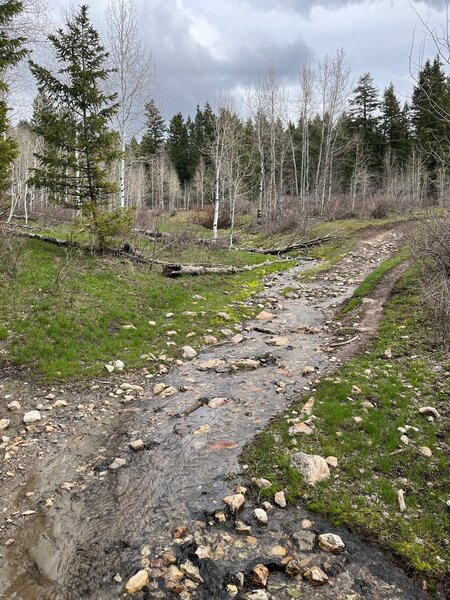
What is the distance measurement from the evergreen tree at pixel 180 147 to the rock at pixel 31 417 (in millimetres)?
59200

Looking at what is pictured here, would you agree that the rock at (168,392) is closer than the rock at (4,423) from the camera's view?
No

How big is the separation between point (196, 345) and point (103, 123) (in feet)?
32.5

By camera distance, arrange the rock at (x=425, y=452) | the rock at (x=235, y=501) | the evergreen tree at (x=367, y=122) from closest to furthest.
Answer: the rock at (x=235, y=501) < the rock at (x=425, y=452) < the evergreen tree at (x=367, y=122)

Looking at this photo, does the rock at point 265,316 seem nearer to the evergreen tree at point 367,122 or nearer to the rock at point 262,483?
the rock at point 262,483

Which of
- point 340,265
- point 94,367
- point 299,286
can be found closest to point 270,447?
point 94,367

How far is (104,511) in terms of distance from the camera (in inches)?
189

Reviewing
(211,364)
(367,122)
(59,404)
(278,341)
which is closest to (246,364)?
(211,364)

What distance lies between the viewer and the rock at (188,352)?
9.39 meters

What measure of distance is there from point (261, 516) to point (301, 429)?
1808mm

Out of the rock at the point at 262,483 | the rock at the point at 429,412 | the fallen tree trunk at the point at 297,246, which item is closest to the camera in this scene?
the rock at the point at 262,483

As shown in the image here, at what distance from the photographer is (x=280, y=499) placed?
189 inches

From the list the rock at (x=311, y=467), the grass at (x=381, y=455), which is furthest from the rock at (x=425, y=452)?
the rock at (x=311, y=467)

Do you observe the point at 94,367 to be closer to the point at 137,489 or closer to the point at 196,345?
the point at 196,345

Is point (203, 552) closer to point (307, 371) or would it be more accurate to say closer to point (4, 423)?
point (4, 423)
